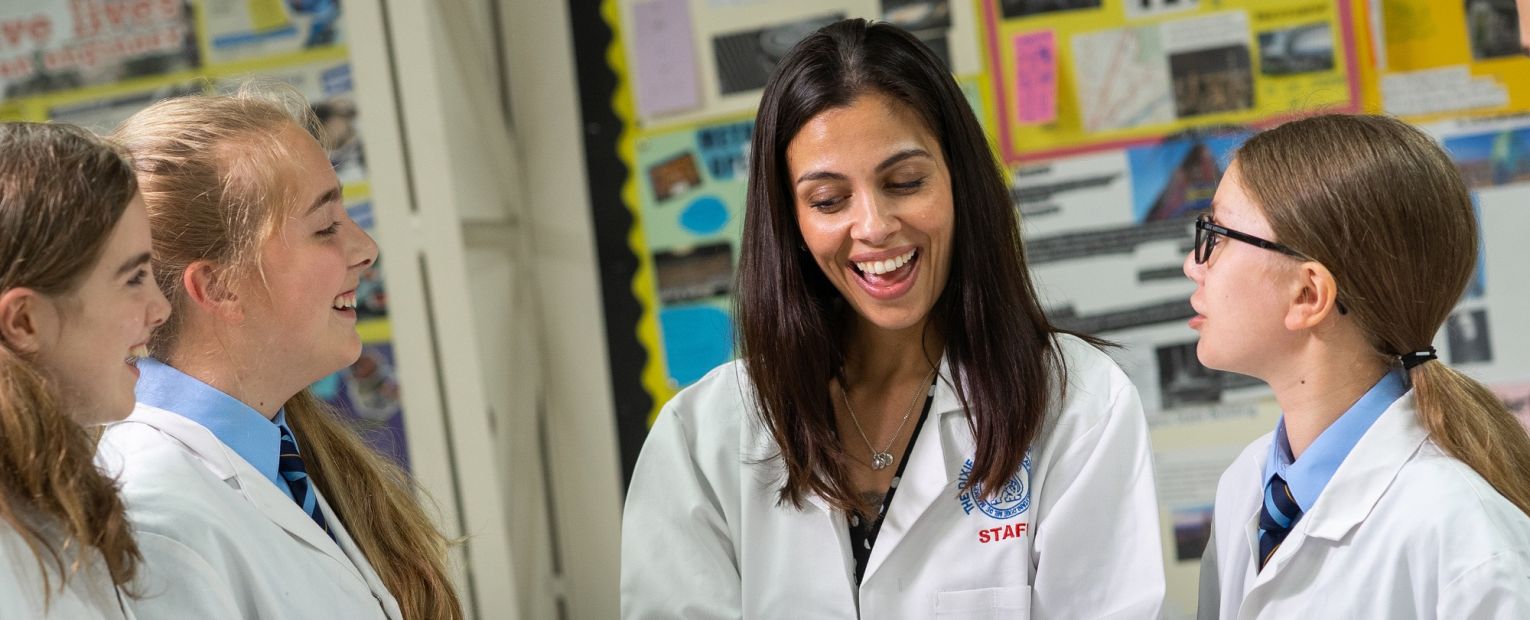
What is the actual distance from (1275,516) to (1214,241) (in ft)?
1.14

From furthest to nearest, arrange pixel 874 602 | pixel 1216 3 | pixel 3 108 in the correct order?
1. pixel 3 108
2. pixel 1216 3
3. pixel 874 602

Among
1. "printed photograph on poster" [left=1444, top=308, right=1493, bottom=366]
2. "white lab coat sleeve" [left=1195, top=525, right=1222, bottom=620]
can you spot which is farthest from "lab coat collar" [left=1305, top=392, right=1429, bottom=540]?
"printed photograph on poster" [left=1444, top=308, right=1493, bottom=366]

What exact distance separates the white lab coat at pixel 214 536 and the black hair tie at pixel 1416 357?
Answer: 1.22 metres

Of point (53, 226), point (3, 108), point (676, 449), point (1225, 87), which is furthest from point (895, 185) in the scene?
point (3, 108)

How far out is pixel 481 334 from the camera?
2523 millimetres

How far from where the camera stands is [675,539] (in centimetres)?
165

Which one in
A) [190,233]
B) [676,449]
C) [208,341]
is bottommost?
[676,449]

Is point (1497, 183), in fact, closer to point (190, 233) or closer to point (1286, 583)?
point (1286, 583)

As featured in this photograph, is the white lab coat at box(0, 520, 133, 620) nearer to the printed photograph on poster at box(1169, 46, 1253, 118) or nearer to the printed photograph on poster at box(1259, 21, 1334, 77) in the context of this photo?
the printed photograph on poster at box(1169, 46, 1253, 118)

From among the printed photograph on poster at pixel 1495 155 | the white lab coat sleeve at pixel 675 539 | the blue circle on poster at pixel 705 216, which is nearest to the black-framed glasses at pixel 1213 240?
the white lab coat sleeve at pixel 675 539

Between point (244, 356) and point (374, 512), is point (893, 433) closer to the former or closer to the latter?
point (374, 512)

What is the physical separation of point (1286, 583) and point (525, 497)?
1774mm

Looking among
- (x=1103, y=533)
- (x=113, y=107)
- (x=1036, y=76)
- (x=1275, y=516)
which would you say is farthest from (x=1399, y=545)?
(x=113, y=107)

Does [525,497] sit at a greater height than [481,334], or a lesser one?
lesser
